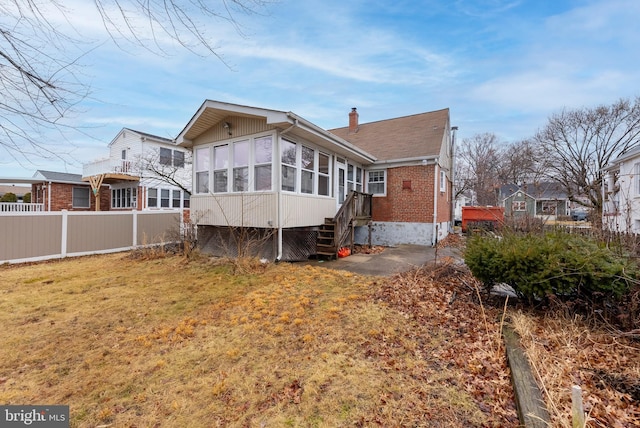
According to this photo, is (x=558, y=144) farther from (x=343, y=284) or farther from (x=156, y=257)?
(x=156, y=257)

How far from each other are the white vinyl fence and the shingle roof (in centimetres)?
985

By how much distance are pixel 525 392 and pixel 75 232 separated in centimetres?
1254

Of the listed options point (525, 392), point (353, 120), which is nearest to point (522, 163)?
point (353, 120)

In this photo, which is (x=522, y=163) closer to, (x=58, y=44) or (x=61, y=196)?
(x=58, y=44)

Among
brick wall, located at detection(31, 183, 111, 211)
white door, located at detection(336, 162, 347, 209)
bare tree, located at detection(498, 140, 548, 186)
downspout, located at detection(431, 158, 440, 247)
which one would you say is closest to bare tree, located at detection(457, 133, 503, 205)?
bare tree, located at detection(498, 140, 548, 186)

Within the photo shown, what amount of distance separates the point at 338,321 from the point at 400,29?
22.9ft

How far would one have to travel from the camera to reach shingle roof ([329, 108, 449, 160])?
12.5m

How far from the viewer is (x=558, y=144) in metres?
20.7

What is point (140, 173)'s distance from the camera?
57.2 ft

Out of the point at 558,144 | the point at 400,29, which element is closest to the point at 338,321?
the point at 400,29

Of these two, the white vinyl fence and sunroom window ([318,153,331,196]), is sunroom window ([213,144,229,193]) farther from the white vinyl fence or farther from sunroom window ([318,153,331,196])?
sunroom window ([318,153,331,196])

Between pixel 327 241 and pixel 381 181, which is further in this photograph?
pixel 381 181

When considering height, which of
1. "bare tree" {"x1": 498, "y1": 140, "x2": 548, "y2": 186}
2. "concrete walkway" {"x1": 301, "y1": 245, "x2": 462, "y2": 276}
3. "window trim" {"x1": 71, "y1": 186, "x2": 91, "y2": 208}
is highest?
"bare tree" {"x1": 498, "y1": 140, "x2": 548, "y2": 186}

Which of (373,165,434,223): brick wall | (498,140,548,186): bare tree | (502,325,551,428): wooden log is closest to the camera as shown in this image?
(502,325,551,428): wooden log
